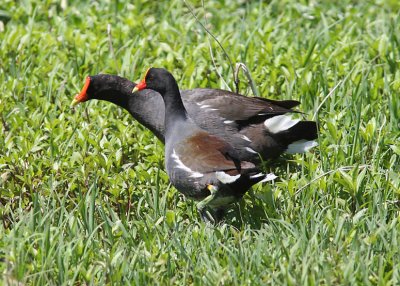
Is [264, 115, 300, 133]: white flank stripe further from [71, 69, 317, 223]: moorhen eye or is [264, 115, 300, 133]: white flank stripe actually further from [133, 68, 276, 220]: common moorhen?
[133, 68, 276, 220]: common moorhen

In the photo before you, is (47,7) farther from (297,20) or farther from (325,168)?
(325,168)

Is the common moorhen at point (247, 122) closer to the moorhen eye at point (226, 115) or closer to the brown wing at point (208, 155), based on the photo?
the moorhen eye at point (226, 115)

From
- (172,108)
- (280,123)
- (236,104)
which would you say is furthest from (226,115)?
(172,108)

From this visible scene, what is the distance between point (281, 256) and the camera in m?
3.86

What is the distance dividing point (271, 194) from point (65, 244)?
1142mm

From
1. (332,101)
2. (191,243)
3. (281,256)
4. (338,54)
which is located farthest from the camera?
(338,54)

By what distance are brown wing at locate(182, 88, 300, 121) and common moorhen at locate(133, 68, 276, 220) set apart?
1.22ft

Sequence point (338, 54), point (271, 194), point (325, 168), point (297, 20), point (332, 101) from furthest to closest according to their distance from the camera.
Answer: point (297, 20)
point (338, 54)
point (332, 101)
point (325, 168)
point (271, 194)

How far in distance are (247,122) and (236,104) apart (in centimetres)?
13

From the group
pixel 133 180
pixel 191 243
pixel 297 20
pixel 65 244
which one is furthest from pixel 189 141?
pixel 297 20

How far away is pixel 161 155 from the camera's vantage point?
16.8 feet

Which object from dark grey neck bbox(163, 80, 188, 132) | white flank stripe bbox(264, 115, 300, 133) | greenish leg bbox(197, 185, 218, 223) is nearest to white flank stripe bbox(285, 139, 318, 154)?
white flank stripe bbox(264, 115, 300, 133)

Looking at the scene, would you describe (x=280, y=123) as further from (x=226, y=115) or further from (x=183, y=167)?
(x=183, y=167)

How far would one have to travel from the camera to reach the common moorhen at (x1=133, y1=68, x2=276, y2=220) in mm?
4355
